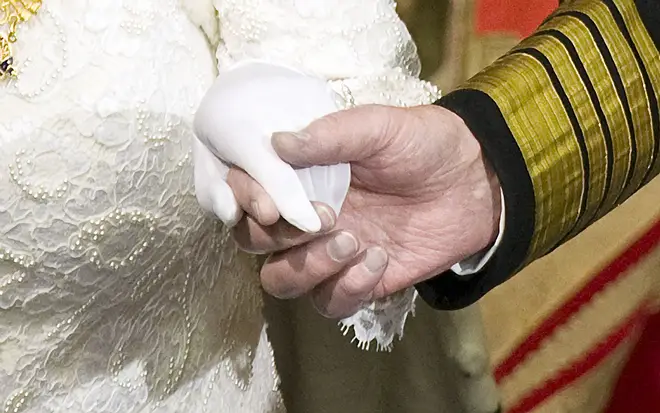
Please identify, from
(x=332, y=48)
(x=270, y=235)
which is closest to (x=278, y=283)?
(x=270, y=235)

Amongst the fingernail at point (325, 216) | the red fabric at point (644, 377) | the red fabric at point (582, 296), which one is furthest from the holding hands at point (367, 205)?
the red fabric at point (582, 296)

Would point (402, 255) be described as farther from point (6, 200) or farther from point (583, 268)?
point (583, 268)

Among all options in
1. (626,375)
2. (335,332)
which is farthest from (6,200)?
(626,375)

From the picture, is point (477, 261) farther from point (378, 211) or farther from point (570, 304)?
point (570, 304)

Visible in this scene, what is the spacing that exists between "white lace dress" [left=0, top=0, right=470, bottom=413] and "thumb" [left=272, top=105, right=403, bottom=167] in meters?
0.06

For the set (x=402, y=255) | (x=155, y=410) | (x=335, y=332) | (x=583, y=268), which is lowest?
(x=583, y=268)

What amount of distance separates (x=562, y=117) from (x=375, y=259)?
0.15 metres

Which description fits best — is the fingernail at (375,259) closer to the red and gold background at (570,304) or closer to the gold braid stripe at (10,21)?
the gold braid stripe at (10,21)

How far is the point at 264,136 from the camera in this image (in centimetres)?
42

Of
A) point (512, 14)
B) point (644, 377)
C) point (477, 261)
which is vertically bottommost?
point (644, 377)

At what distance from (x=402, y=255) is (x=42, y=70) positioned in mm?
240

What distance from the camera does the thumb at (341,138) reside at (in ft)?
1.34

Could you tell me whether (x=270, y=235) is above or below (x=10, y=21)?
below

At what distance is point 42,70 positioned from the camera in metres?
0.47
